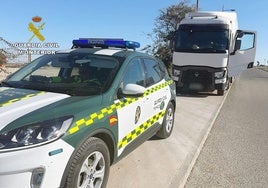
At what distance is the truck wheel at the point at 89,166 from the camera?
125 inches

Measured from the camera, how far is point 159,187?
13.9 ft

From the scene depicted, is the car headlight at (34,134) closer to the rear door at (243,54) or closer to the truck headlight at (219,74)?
the truck headlight at (219,74)

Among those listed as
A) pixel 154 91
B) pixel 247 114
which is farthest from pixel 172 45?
pixel 154 91

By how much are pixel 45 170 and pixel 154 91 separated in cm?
281

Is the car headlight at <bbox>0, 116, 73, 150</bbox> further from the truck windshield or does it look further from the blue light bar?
the truck windshield

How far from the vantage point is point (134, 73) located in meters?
4.78

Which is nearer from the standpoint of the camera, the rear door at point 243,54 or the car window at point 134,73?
the car window at point 134,73

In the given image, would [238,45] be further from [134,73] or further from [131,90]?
[131,90]

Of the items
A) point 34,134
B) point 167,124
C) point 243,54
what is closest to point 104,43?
point 167,124

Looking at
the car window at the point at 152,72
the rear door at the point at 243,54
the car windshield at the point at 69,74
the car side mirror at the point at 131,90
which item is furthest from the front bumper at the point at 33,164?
the rear door at the point at 243,54

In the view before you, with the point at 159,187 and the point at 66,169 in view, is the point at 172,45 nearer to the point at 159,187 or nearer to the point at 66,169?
the point at 159,187

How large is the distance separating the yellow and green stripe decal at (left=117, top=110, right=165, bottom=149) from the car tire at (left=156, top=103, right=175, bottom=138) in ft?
1.11

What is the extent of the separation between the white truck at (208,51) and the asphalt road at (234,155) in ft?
12.4

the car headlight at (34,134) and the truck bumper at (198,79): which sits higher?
the car headlight at (34,134)
